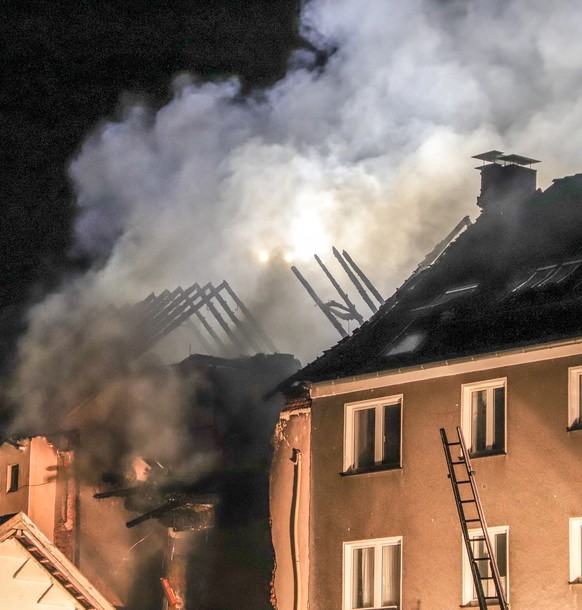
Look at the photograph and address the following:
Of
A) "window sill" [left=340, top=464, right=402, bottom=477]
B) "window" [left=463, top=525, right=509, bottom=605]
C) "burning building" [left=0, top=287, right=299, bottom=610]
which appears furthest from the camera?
"burning building" [left=0, top=287, right=299, bottom=610]

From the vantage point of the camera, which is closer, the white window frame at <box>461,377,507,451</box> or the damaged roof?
the white window frame at <box>461,377,507,451</box>

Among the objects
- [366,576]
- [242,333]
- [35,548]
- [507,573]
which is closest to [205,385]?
[242,333]

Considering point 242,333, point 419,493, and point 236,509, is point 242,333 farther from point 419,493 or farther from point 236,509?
point 419,493

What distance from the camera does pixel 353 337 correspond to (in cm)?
2634

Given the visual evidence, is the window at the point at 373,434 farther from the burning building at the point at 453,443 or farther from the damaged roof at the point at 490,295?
the damaged roof at the point at 490,295

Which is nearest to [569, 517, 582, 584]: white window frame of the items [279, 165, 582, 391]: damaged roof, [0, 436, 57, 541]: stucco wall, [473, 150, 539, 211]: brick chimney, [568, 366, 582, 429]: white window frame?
[568, 366, 582, 429]: white window frame

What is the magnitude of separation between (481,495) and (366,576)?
Answer: 2826mm

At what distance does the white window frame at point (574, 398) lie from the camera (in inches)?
827

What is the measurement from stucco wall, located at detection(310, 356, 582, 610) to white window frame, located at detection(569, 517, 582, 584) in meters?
0.08

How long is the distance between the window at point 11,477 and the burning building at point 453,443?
11.0m

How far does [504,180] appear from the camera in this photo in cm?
2866

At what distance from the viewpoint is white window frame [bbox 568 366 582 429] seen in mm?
21000

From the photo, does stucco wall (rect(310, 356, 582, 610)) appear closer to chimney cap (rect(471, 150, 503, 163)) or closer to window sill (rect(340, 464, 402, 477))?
window sill (rect(340, 464, 402, 477))

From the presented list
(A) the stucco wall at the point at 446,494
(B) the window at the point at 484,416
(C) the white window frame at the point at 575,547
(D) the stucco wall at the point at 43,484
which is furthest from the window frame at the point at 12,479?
(C) the white window frame at the point at 575,547
